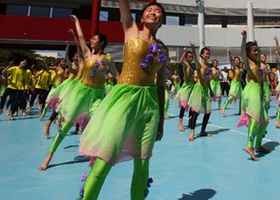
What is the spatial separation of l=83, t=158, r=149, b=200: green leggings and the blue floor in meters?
0.65

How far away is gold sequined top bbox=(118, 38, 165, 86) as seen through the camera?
6.37ft

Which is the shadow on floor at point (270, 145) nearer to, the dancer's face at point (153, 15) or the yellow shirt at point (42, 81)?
the dancer's face at point (153, 15)

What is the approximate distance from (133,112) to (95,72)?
6.16 ft

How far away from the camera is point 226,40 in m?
24.2

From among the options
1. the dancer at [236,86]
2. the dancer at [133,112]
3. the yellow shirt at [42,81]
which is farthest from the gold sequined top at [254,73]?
the yellow shirt at [42,81]

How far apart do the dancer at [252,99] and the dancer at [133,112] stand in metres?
2.17

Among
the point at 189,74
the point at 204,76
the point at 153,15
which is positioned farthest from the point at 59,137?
the point at 189,74

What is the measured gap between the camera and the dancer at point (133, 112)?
1733mm

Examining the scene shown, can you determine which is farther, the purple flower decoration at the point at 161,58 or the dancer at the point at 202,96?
the dancer at the point at 202,96

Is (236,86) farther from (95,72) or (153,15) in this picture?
(153,15)

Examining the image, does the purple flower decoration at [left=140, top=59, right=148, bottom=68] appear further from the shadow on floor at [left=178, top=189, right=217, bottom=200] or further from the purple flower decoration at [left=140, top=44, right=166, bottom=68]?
the shadow on floor at [left=178, top=189, right=217, bottom=200]

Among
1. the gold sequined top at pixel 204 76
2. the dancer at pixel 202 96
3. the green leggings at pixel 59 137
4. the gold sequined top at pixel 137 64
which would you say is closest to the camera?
the gold sequined top at pixel 137 64

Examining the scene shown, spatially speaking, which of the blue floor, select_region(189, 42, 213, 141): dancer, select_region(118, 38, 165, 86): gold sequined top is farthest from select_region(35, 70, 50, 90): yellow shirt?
select_region(118, 38, 165, 86): gold sequined top

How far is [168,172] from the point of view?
3.27 metres
